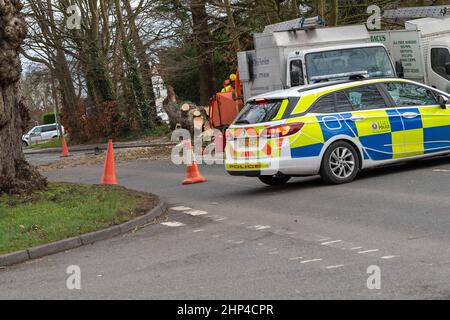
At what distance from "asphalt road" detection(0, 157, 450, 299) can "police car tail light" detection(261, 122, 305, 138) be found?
0.98 m

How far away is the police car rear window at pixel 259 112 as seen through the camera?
40.7 feet

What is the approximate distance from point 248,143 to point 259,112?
0.58 m

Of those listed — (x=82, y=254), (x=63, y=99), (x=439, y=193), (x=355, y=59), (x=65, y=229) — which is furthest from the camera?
(x=63, y=99)

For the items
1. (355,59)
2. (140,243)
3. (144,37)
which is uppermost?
(144,37)

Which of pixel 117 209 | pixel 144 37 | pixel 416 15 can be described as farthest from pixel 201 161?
pixel 144 37

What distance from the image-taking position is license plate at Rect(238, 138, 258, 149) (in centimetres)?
1229

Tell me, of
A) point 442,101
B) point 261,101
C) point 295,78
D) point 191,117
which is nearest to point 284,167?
point 261,101

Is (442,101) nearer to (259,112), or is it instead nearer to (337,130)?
(337,130)

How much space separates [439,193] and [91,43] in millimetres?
27302

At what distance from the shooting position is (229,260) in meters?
7.89

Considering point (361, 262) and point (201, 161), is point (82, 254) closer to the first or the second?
point (361, 262)

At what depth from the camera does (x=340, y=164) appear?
1249 centimetres

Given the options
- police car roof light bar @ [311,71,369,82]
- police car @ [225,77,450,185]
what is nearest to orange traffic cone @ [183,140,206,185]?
police car @ [225,77,450,185]

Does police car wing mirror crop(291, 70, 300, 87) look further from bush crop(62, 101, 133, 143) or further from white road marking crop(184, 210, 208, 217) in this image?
bush crop(62, 101, 133, 143)
